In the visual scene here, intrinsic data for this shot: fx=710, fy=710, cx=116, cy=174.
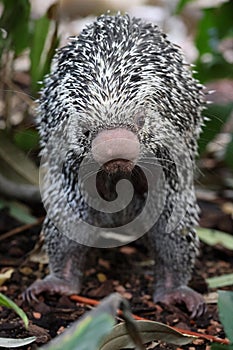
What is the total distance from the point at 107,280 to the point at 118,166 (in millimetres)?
1316

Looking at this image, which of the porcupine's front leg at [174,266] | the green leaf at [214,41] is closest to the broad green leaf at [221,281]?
the porcupine's front leg at [174,266]

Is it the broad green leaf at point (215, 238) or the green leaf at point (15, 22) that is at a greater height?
the green leaf at point (15, 22)

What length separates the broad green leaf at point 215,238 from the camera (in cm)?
459

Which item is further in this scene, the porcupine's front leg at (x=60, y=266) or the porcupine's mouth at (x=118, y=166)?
the porcupine's front leg at (x=60, y=266)

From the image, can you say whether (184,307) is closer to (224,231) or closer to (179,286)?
(179,286)

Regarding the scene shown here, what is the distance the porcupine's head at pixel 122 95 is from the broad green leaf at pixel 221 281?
2.81 ft

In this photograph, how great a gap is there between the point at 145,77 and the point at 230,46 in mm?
5613

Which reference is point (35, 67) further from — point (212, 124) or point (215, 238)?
point (215, 238)

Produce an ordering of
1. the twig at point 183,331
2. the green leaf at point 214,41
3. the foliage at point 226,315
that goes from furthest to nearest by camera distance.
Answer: the green leaf at point 214,41, the twig at point 183,331, the foliage at point 226,315

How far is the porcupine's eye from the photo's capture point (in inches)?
126

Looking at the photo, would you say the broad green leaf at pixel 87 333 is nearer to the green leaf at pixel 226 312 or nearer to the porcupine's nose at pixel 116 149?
the green leaf at pixel 226 312

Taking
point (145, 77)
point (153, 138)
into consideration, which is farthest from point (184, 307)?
point (145, 77)

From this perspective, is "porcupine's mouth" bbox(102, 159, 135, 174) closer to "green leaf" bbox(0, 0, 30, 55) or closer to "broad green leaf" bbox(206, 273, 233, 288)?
"broad green leaf" bbox(206, 273, 233, 288)

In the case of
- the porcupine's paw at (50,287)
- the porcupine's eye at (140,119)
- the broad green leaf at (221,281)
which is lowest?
the porcupine's paw at (50,287)
